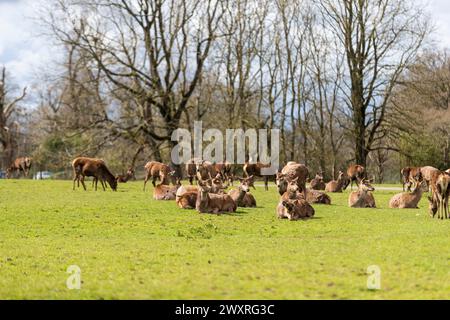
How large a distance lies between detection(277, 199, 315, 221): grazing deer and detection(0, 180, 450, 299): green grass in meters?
0.38

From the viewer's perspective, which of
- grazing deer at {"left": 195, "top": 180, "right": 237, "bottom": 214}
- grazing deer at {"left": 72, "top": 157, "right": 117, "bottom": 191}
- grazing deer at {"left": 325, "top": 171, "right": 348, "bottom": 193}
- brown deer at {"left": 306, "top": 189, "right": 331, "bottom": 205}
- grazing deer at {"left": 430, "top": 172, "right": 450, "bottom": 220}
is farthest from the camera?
grazing deer at {"left": 325, "top": 171, "right": 348, "bottom": 193}

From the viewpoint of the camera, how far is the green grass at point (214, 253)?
7.85 metres

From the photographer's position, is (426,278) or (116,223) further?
(116,223)

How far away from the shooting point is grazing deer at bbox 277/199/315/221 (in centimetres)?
1670

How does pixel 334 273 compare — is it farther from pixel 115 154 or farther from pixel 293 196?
pixel 115 154

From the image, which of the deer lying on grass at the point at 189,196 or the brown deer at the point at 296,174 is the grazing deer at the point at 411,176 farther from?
the deer lying on grass at the point at 189,196

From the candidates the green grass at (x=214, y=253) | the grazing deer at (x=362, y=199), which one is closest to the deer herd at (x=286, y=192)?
the grazing deer at (x=362, y=199)

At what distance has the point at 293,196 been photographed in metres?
17.8

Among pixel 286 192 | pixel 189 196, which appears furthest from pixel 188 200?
pixel 286 192

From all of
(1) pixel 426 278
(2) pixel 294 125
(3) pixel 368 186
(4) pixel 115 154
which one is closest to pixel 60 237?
(1) pixel 426 278

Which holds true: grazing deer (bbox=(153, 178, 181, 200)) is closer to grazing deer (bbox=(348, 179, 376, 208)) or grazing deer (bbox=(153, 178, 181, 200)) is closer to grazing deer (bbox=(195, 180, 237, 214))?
grazing deer (bbox=(195, 180, 237, 214))

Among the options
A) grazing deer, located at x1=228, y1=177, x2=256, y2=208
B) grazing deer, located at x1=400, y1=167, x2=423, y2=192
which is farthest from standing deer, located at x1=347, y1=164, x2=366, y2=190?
grazing deer, located at x1=228, y1=177, x2=256, y2=208
